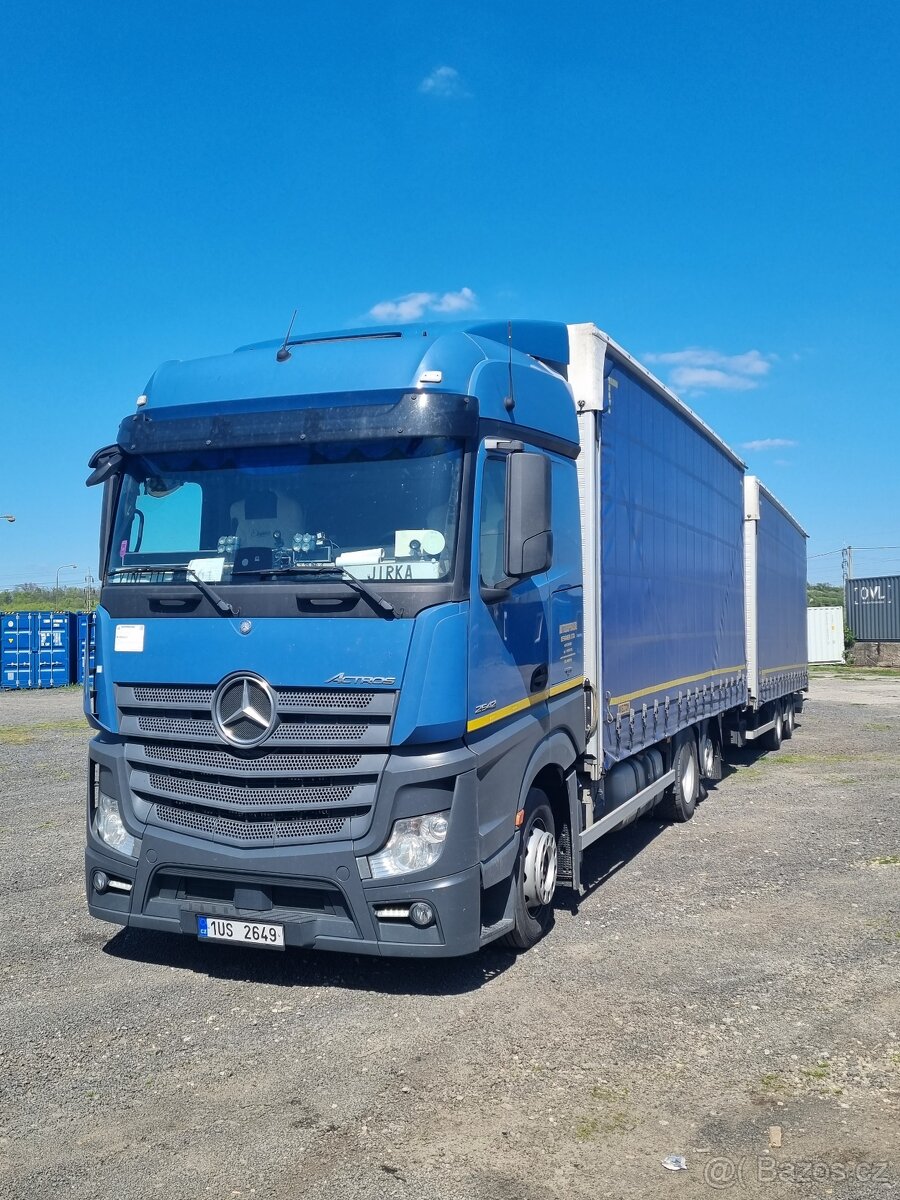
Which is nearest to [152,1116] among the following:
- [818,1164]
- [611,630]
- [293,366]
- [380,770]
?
[380,770]

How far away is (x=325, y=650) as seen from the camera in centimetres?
489

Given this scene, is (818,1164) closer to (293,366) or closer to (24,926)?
(293,366)

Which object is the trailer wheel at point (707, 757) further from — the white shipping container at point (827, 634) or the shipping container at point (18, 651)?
the white shipping container at point (827, 634)

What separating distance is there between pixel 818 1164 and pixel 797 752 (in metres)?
13.4

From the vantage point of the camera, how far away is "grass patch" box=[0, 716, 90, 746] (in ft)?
57.5

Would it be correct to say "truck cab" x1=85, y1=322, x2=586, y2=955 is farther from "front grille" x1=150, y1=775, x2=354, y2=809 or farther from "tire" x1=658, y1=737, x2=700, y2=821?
"tire" x1=658, y1=737, x2=700, y2=821

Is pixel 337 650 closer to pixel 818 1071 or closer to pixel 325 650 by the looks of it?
pixel 325 650

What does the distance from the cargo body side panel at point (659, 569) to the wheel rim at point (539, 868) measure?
1142 millimetres

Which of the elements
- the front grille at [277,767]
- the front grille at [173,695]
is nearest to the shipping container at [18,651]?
the front grille at [173,695]

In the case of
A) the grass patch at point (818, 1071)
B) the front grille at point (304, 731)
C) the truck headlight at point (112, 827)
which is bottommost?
the grass patch at point (818, 1071)

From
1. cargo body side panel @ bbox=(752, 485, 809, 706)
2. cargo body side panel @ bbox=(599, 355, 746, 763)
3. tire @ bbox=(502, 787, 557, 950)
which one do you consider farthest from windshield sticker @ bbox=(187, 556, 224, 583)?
cargo body side panel @ bbox=(752, 485, 809, 706)

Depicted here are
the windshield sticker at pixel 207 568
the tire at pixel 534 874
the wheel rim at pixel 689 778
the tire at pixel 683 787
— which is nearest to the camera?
the windshield sticker at pixel 207 568

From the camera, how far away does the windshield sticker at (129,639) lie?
5.35 m

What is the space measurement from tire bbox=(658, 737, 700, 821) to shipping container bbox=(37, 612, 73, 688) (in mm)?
22992
